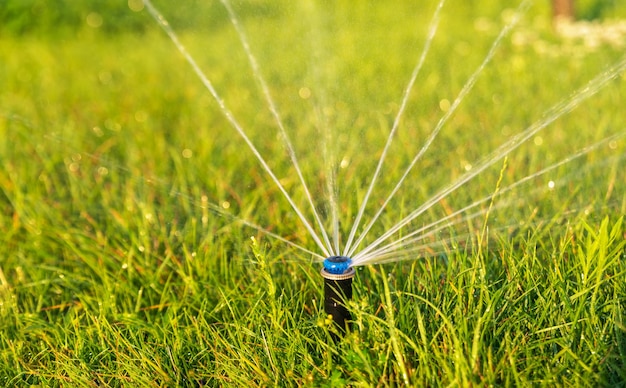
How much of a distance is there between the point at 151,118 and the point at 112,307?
2.41 metres

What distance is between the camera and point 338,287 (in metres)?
1.86

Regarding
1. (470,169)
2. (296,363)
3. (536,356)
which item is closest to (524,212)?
(470,169)

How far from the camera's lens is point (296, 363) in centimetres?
202

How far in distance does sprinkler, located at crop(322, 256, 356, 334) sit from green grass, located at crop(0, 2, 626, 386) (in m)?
0.05

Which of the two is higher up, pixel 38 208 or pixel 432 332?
pixel 432 332

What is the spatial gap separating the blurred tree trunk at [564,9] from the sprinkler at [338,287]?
18.6 ft

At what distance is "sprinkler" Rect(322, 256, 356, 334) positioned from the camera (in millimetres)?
1816

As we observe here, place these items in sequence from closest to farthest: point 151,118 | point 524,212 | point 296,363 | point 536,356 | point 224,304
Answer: point 536,356 → point 296,363 → point 224,304 → point 524,212 → point 151,118

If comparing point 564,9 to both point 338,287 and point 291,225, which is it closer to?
point 291,225

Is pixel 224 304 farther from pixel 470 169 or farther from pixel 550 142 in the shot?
pixel 550 142

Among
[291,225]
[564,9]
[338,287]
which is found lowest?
[291,225]

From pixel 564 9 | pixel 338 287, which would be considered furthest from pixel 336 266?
pixel 564 9

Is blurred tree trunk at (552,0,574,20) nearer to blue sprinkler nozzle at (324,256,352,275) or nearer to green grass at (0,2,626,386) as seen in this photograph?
green grass at (0,2,626,386)

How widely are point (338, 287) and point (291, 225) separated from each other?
108cm
